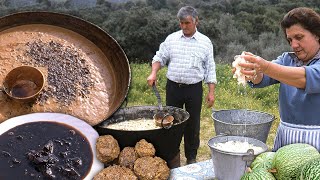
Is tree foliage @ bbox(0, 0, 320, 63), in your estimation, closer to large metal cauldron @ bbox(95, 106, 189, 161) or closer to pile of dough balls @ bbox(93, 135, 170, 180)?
large metal cauldron @ bbox(95, 106, 189, 161)

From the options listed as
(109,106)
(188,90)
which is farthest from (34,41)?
(188,90)

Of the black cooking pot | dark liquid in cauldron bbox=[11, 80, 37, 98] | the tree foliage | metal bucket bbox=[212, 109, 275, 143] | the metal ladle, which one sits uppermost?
the tree foliage

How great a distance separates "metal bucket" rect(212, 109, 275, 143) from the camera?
3.12 meters

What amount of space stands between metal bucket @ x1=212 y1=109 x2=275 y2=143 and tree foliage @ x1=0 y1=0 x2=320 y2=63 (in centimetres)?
1490

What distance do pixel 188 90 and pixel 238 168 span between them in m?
3.56

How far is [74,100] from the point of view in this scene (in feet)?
10.1

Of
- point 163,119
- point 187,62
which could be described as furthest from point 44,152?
point 187,62

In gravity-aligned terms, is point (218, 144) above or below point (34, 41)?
below

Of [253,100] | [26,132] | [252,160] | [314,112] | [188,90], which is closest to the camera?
[252,160]

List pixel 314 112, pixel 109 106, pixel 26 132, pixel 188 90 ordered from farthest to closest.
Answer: pixel 188 90 < pixel 109 106 < pixel 314 112 < pixel 26 132

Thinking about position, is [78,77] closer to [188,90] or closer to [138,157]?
[138,157]

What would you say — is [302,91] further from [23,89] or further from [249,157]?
[23,89]

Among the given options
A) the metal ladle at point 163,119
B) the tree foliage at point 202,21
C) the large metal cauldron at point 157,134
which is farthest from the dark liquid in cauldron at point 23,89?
the tree foliage at point 202,21

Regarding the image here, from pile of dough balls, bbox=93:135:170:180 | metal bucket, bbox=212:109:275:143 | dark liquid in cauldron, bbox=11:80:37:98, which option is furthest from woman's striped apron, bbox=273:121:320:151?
dark liquid in cauldron, bbox=11:80:37:98
